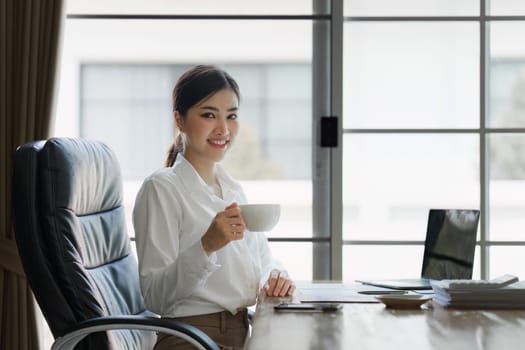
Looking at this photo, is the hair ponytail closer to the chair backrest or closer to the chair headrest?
the chair headrest

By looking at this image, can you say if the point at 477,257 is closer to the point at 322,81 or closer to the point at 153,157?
the point at 322,81

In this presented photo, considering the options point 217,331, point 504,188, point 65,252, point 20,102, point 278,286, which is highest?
point 20,102

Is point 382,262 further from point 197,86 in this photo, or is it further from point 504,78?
point 197,86

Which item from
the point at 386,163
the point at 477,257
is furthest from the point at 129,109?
the point at 477,257

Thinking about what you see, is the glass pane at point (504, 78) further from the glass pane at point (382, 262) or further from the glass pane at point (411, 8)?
the glass pane at point (382, 262)

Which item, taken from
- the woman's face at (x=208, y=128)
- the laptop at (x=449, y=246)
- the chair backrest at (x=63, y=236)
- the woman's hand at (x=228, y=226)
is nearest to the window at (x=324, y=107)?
the laptop at (x=449, y=246)

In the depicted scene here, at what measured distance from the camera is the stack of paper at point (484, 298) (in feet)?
6.23

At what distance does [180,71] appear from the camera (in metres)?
3.59

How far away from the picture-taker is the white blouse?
7.10 ft

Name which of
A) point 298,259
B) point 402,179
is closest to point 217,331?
point 298,259

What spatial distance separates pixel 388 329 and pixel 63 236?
0.83 meters

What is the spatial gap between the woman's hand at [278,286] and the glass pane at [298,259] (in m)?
1.31

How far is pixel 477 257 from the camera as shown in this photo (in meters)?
3.59

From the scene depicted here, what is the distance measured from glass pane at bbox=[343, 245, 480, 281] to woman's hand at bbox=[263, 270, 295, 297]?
1.34m
